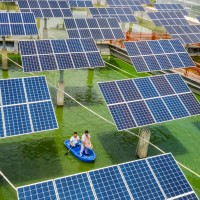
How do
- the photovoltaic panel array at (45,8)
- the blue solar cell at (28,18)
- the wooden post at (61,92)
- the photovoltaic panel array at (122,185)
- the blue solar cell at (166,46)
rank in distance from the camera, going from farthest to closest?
the photovoltaic panel array at (45,8), the blue solar cell at (28,18), the blue solar cell at (166,46), the wooden post at (61,92), the photovoltaic panel array at (122,185)

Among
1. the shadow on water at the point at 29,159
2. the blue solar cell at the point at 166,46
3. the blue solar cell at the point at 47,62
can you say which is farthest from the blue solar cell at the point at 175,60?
the shadow on water at the point at 29,159

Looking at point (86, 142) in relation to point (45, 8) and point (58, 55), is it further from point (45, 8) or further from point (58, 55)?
point (45, 8)

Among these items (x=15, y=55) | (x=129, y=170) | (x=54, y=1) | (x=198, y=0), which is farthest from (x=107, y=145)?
(x=198, y=0)

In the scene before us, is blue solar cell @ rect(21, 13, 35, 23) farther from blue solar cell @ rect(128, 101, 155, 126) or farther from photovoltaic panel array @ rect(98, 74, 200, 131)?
blue solar cell @ rect(128, 101, 155, 126)

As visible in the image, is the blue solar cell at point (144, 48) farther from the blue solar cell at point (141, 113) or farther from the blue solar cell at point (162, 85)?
the blue solar cell at point (141, 113)

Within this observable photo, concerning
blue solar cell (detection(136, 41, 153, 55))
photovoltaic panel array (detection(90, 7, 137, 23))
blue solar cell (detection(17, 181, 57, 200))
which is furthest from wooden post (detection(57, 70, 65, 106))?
photovoltaic panel array (detection(90, 7, 137, 23))

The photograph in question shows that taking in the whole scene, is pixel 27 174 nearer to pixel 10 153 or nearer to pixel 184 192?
pixel 10 153
